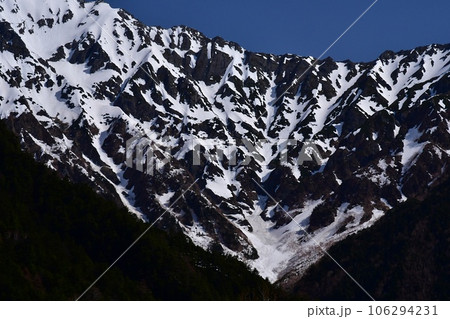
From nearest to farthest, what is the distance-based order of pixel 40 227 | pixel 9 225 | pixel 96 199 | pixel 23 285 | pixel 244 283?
pixel 23 285
pixel 9 225
pixel 40 227
pixel 244 283
pixel 96 199

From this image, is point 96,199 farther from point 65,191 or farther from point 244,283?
point 244,283

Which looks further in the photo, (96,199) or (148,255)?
(96,199)
